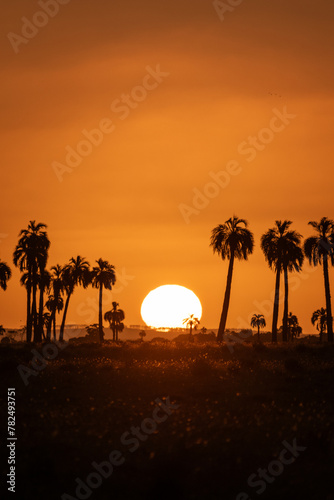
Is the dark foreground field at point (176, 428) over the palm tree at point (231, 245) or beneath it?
beneath

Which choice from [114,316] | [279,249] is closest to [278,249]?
[279,249]

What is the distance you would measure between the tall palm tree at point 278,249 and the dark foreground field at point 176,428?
2208 cm

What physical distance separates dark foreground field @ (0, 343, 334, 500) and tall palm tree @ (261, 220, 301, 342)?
869 inches

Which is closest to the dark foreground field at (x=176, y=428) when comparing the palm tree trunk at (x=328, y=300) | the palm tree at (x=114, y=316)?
the palm tree trunk at (x=328, y=300)

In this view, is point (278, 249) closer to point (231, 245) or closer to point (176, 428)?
point (231, 245)

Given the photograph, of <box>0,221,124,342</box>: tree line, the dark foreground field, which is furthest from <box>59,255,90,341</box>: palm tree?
the dark foreground field

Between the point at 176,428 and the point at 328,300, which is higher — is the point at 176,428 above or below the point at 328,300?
below

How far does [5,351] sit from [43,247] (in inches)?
926

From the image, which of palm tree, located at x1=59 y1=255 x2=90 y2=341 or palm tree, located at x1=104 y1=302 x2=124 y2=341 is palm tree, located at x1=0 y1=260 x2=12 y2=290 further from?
palm tree, located at x1=104 y1=302 x2=124 y2=341

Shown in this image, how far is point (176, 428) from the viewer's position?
1137 inches

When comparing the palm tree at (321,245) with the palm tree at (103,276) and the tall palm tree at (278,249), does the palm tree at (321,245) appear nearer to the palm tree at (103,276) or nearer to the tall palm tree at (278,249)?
the tall palm tree at (278,249)

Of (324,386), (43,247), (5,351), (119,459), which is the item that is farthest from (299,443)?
(43,247)

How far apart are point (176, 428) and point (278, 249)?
41422 mm

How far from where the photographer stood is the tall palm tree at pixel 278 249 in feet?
222
